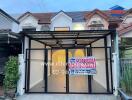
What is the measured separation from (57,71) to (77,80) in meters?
1.08

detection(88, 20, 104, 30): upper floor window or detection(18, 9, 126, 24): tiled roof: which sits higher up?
detection(18, 9, 126, 24): tiled roof

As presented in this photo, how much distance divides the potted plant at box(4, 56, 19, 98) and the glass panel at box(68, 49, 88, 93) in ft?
8.48

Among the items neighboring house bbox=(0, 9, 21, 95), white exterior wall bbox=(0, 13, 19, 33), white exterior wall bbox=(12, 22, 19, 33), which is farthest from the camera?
white exterior wall bbox=(12, 22, 19, 33)

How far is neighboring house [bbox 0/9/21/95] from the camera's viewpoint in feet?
40.7

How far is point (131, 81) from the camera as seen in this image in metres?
10.1

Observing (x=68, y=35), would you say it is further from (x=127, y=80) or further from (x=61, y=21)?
(x=61, y=21)

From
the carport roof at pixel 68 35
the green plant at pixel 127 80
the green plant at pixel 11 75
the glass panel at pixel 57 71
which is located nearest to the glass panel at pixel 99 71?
the carport roof at pixel 68 35

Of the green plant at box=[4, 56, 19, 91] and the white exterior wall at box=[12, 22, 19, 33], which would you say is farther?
the white exterior wall at box=[12, 22, 19, 33]

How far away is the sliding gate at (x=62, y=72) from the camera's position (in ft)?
37.5

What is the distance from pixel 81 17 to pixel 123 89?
1357 cm

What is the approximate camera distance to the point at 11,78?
10820 millimetres

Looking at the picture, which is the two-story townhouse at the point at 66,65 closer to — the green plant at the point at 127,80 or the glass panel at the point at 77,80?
the glass panel at the point at 77,80

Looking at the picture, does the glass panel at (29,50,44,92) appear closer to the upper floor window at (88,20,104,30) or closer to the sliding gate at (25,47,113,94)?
the sliding gate at (25,47,113,94)

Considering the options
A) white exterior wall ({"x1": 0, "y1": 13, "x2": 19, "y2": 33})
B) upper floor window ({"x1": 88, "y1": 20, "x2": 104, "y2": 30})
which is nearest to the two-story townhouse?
upper floor window ({"x1": 88, "y1": 20, "x2": 104, "y2": 30})
